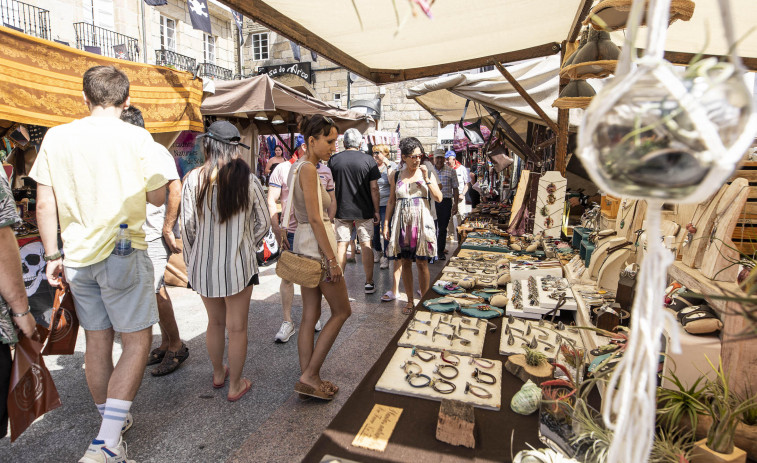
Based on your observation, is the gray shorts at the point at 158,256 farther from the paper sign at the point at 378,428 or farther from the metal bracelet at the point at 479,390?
the metal bracelet at the point at 479,390

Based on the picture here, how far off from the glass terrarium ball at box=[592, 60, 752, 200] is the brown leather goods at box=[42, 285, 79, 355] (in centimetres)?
251

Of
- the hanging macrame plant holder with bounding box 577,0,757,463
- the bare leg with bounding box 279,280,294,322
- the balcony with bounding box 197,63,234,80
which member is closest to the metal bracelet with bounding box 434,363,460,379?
the hanging macrame plant holder with bounding box 577,0,757,463

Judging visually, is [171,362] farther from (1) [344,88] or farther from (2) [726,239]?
(1) [344,88]

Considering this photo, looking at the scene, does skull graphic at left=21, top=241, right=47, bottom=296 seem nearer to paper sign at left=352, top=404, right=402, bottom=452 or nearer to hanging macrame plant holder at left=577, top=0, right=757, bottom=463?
paper sign at left=352, top=404, right=402, bottom=452

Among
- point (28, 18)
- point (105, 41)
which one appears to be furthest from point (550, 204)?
point (105, 41)

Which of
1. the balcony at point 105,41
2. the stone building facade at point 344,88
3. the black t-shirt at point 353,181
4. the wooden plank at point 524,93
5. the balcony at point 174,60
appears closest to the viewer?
the wooden plank at point 524,93

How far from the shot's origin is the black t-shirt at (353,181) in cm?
470

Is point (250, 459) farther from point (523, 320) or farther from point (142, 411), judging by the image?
point (523, 320)

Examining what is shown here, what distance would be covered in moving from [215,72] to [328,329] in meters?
20.1

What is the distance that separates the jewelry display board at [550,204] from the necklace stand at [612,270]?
1.51 metres

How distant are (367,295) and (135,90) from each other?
322 centimetres

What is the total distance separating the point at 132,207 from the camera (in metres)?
2.15

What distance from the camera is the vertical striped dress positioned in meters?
2.63

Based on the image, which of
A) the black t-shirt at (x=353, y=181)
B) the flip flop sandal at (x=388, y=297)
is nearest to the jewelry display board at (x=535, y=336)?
the flip flop sandal at (x=388, y=297)
